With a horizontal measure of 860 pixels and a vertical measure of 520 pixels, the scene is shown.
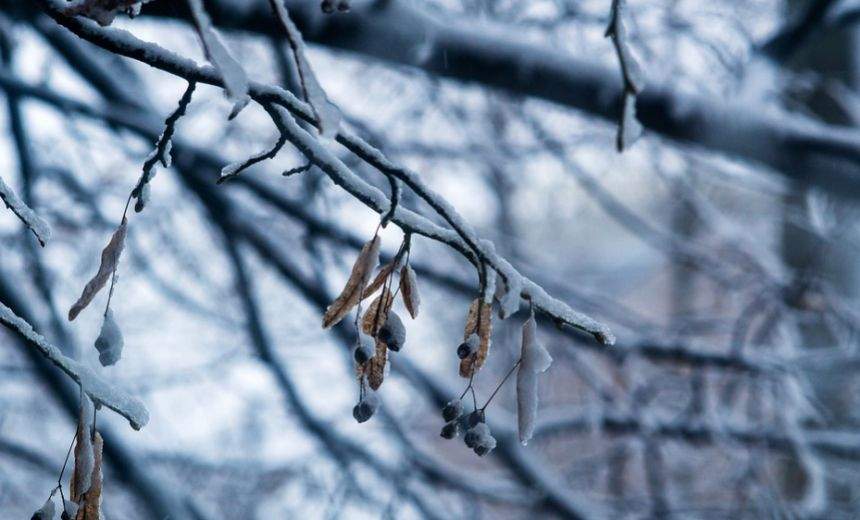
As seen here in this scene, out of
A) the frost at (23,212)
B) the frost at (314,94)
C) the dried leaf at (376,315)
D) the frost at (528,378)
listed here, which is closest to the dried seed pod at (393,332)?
the dried leaf at (376,315)

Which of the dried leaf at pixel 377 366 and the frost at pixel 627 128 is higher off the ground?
the frost at pixel 627 128

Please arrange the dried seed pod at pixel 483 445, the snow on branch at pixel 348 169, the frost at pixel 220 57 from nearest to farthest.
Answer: the frost at pixel 220 57 < the snow on branch at pixel 348 169 < the dried seed pod at pixel 483 445

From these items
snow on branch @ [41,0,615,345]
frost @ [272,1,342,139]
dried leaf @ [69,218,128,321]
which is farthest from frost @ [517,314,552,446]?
dried leaf @ [69,218,128,321]

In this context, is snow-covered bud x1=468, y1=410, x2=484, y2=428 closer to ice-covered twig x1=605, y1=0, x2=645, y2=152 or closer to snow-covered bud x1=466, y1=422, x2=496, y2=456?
snow-covered bud x1=466, y1=422, x2=496, y2=456

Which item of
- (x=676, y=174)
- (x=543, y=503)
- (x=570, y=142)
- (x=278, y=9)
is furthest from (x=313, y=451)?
(x=278, y=9)

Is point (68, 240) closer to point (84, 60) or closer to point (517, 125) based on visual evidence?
point (84, 60)

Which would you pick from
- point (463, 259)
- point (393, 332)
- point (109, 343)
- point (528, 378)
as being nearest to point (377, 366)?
point (393, 332)

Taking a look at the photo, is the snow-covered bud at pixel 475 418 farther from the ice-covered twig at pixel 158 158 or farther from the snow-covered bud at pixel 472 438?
the ice-covered twig at pixel 158 158
